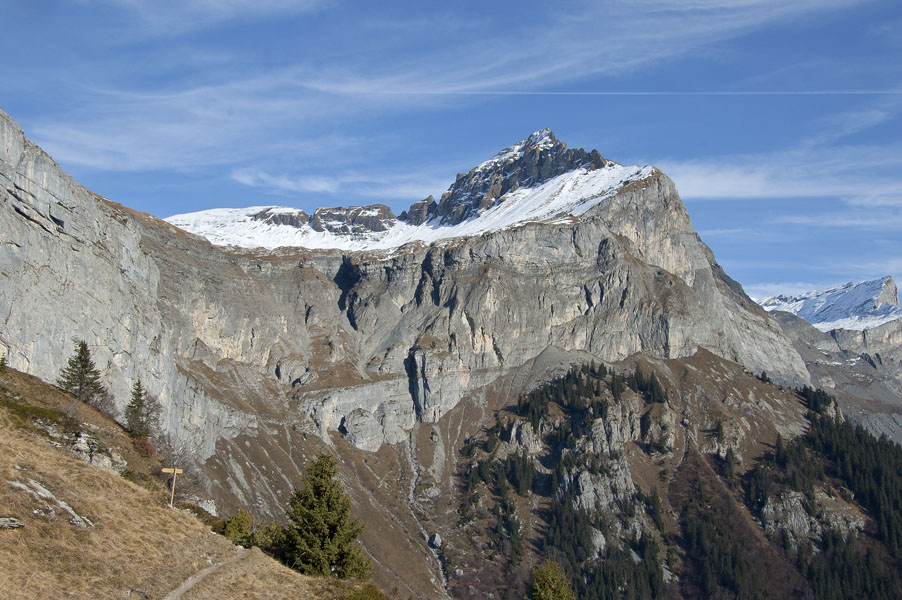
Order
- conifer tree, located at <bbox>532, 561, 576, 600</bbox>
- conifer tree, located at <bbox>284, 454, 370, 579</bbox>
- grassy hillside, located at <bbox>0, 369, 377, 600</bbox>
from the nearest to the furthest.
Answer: grassy hillside, located at <bbox>0, 369, 377, 600</bbox> < conifer tree, located at <bbox>284, 454, 370, 579</bbox> < conifer tree, located at <bbox>532, 561, 576, 600</bbox>

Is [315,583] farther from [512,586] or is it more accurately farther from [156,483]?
[512,586]

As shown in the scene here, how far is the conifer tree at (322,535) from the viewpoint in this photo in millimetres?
52750

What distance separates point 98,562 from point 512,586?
161 meters

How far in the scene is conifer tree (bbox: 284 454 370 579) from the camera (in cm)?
5275

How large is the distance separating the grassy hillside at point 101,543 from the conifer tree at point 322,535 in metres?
3.49

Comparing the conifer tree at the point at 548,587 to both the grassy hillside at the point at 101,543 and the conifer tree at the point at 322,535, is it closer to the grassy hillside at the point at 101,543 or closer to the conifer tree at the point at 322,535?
the conifer tree at the point at 322,535

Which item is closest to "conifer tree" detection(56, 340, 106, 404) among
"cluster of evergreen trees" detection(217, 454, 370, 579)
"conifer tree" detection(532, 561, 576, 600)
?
"cluster of evergreen trees" detection(217, 454, 370, 579)

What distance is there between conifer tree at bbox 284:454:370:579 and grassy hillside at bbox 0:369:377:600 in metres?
3.49

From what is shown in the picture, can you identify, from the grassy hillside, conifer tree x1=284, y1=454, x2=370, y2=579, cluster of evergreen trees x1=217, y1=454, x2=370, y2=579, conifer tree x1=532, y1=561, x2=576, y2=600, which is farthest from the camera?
conifer tree x1=532, y1=561, x2=576, y2=600

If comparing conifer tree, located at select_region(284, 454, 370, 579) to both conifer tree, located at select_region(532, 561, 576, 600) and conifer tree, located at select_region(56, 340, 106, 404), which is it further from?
conifer tree, located at select_region(56, 340, 106, 404)

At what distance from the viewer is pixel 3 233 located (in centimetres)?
12725

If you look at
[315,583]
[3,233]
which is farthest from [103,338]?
[315,583]

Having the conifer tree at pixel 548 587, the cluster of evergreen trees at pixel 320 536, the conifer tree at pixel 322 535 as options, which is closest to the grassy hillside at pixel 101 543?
the conifer tree at pixel 322 535

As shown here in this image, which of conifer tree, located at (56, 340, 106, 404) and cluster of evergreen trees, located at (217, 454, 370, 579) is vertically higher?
conifer tree, located at (56, 340, 106, 404)
